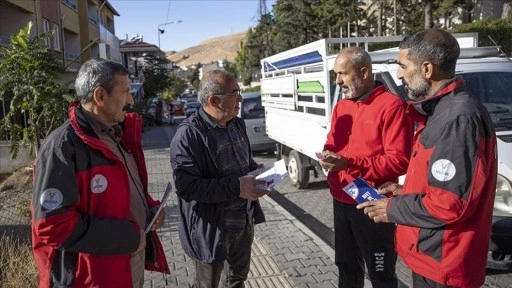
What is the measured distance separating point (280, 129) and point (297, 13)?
31.3 metres

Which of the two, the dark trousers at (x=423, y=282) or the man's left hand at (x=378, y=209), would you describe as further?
the man's left hand at (x=378, y=209)

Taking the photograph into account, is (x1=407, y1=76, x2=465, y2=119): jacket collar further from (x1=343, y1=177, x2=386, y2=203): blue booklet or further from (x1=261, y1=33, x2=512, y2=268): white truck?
(x1=261, y1=33, x2=512, y2=268): white truck

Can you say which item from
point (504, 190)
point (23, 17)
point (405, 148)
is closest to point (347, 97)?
point (405, 148)

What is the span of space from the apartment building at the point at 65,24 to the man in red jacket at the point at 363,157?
789 centimetres

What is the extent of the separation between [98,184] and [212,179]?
2.87ft

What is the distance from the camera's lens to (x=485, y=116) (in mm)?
2258

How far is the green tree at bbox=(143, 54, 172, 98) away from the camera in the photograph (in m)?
37.8

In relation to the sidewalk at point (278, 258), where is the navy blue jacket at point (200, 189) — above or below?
above

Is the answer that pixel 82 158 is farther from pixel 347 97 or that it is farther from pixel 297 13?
pixel 297 13

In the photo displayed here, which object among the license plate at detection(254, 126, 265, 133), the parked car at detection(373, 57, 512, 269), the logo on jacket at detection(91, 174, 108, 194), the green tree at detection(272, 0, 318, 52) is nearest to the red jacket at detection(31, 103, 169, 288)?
the logo on jacket at detection(91, 174, 108, 194)

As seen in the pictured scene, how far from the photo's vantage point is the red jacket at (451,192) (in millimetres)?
2174

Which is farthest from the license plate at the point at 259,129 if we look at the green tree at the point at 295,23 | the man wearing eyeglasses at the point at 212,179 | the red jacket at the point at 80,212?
the green tree at the point at 295,23

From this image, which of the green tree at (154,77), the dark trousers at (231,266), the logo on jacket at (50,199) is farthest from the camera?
the green tree at (154,77)

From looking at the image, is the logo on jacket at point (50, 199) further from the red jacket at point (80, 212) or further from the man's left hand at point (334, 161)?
the man's left hand at point (334, 161)
